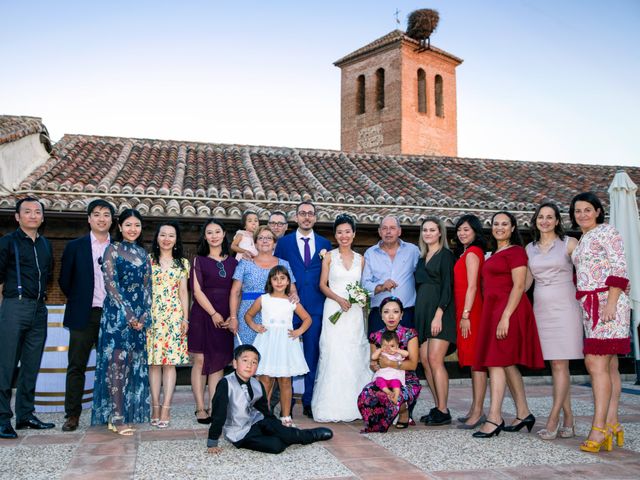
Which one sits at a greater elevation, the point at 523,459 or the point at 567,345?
the point at 567,345

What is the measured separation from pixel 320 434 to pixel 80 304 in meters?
2.37

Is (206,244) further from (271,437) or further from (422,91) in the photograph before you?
(422,91)

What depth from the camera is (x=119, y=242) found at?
203 inches

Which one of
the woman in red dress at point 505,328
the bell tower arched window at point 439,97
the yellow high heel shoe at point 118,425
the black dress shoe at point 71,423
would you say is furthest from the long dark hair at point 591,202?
the bell tower arched window at point 439,97

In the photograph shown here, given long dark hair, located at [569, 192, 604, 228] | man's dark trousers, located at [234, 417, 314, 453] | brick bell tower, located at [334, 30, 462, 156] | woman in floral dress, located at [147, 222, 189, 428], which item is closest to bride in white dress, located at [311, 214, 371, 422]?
man's dark trousers, located at [234, 417, 314, 453]

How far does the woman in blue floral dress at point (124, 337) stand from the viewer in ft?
16.3

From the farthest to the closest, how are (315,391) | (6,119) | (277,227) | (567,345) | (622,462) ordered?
(6,119) → (277,227) → (315,391) → (567,345) → (622,462)

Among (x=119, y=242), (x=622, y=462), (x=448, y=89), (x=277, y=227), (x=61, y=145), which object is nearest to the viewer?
(x=622, y=462)

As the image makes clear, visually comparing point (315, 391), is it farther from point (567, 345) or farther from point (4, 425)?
point (4, 425)

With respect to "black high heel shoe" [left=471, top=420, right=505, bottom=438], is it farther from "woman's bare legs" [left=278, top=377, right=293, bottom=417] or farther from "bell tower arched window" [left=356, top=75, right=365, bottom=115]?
"bell tower arched window" [left=356, top=75, right=365, bottom=115]

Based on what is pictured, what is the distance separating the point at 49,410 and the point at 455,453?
401 cm

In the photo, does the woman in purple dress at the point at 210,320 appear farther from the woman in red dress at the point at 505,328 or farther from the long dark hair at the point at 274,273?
the woman in red dress at the point at 505,328

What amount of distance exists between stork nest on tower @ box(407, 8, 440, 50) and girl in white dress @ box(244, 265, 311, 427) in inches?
1006

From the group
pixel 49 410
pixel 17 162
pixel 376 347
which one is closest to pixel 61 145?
pixel 17 162
